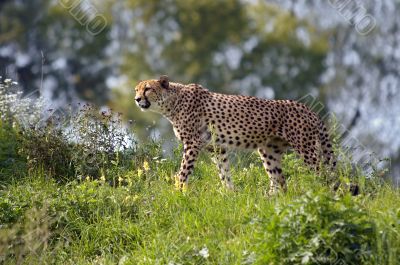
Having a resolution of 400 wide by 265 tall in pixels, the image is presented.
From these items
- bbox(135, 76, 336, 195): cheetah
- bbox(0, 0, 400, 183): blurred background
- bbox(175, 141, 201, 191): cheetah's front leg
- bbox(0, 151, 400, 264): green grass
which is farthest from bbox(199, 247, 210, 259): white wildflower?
bbox(0, 0, 400, 183): blurred background

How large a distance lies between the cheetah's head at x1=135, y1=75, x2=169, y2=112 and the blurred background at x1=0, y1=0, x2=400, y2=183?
13.3 m

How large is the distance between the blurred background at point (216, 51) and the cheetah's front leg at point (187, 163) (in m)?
13.7

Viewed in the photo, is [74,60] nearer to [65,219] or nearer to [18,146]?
[18,146]

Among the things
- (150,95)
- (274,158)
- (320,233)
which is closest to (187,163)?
(150,95)

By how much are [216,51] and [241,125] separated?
16.2 metres

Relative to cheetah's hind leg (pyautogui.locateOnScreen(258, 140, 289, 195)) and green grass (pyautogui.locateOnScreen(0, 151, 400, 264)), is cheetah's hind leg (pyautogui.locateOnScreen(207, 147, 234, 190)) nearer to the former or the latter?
green grass (pyautogui.locateOnScreen(0, 151, 400, 264))

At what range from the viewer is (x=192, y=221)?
7742 millimetres

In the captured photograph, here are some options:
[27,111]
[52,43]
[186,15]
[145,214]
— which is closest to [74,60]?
[52,43]

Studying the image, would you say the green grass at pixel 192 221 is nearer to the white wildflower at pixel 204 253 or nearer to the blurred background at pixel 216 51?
the white wildflower at pixel 204 253

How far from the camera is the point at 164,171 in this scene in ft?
31.2

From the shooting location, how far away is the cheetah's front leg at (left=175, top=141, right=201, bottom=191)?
9050 millimetres

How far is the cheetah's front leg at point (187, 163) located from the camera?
905 centimetres

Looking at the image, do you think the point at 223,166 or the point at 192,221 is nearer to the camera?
the point at 192,221

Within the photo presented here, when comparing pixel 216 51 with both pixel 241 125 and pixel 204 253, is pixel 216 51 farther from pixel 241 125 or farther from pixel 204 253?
pixel 204 253
